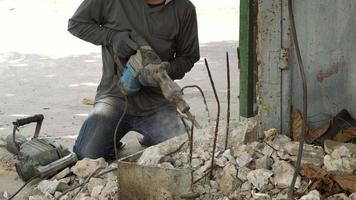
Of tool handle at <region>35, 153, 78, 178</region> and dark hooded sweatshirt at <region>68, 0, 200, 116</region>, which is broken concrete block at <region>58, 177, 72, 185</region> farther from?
dark hooded sweatshirt at <region>68, 0, 200, 116</region>

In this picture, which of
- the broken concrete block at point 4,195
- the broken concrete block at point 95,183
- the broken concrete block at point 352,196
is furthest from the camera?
the broken concrete block at point 4,195

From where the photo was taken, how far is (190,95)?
573 cm

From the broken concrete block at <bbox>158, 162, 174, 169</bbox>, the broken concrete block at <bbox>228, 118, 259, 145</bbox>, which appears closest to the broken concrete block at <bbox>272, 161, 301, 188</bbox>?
the broken concrete block at <bbox>228, 118, 259, 145</bbox>

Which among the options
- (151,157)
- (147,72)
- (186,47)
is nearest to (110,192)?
(151,157)

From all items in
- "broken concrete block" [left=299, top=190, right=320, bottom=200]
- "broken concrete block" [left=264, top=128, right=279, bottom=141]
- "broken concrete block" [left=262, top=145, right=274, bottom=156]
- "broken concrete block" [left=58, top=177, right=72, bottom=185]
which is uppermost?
"broken concrete block" [left=264, top=128, right=279, bottom=141]

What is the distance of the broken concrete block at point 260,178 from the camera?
8.07 feet

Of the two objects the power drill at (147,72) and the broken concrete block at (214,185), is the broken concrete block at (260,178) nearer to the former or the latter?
the broken concrete block at (214,185)

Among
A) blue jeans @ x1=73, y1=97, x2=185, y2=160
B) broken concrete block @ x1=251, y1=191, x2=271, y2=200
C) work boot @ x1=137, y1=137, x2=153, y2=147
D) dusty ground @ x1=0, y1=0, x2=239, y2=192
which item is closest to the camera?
broken concrete block @ x1=251, y1=191, x2=271, y2=200

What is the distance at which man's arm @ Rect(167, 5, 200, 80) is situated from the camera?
3.85 metres

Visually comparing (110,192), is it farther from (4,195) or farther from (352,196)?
(352,196)

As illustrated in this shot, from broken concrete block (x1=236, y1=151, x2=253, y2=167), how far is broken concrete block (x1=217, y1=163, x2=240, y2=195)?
0.16 feet

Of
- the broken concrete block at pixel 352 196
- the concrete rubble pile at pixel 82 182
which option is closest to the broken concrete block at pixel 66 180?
the concrete rubble pile at pixel 82 182

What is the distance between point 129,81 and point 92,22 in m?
0.58

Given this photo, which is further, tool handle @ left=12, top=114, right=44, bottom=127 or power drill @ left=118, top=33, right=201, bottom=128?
tool handle @ left=12, top=114, right=44, bottom=127
